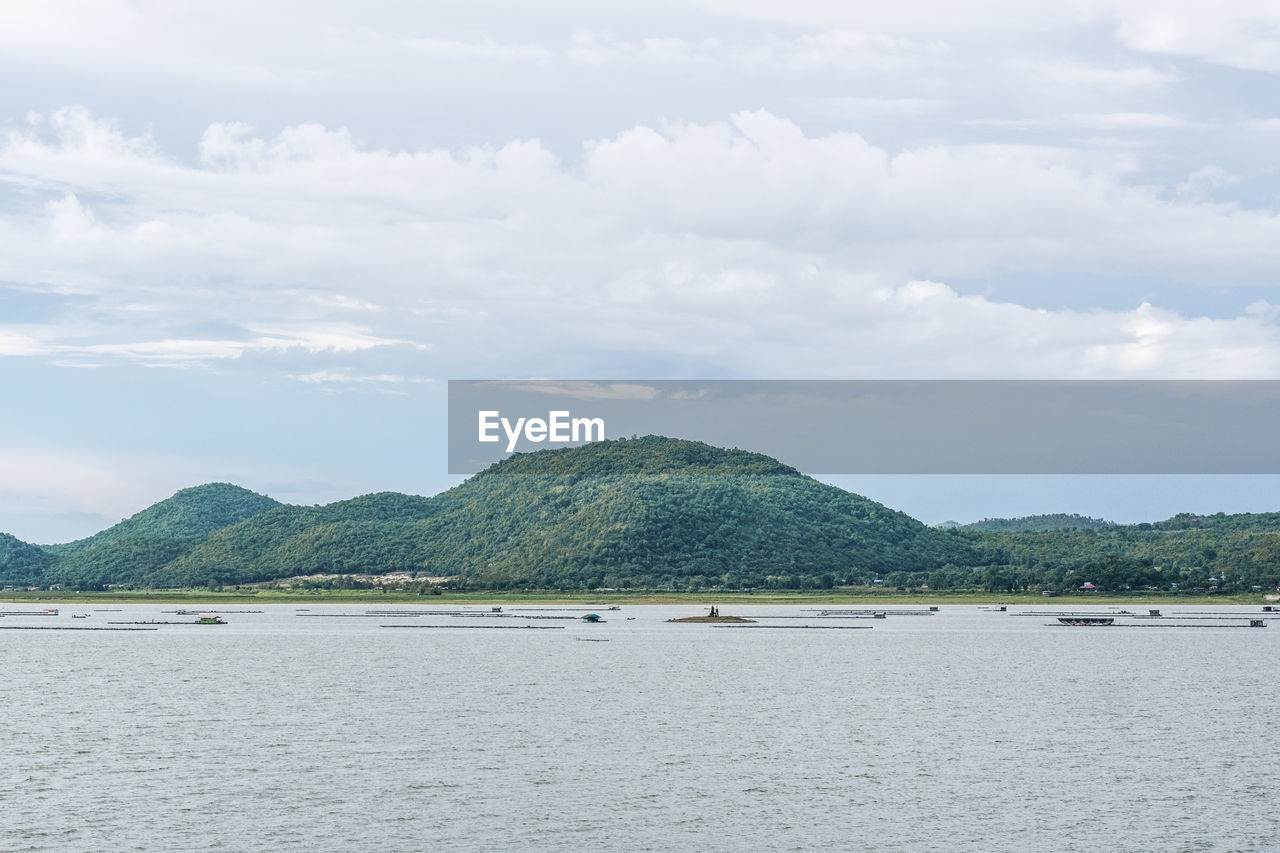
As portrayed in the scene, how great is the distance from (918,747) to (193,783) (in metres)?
40.2

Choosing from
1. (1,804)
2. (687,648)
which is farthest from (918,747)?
(687,648)

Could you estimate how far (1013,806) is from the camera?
57250mm

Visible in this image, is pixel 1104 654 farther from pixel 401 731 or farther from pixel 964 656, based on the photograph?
pixel 401 731

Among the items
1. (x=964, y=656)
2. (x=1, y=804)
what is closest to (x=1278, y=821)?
(x=1, y=804)

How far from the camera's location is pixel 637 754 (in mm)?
72688

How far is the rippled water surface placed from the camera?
51.6 meters

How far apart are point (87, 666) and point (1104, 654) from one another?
113832 millimetres

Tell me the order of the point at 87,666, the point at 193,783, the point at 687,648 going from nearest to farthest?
the point at 193,783
the point at 87,666
the point at 687,648

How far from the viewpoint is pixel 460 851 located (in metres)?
47.7

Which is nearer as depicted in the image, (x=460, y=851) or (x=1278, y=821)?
(x=460, y=851)

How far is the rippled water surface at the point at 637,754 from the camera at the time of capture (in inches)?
2032

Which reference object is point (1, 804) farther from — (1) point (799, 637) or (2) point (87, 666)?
(1) point (799, 637)

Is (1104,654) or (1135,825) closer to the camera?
(1135,825)

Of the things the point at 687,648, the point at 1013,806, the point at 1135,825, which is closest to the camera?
the point at 1135,825
